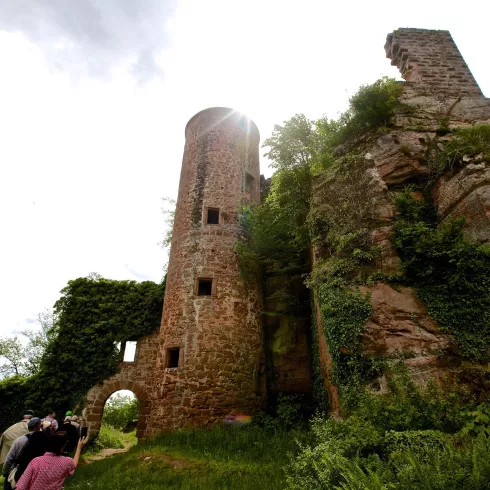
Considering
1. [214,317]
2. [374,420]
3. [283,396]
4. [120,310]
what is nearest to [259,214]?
[214,317]

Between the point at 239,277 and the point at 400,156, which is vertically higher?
the point at 400,156

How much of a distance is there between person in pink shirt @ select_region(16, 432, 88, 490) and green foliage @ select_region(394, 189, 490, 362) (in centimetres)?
612

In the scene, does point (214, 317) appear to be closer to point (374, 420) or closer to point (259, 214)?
point (259, 214)

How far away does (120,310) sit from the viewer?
14.1m

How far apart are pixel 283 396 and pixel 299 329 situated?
2295 millimetres

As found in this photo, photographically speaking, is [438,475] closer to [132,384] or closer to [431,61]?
[132,384]

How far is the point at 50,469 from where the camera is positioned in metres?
3.23

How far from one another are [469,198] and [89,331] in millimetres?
13659

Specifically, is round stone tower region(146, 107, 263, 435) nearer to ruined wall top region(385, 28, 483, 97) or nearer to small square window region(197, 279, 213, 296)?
small square window region(197, 279, 213, 296)

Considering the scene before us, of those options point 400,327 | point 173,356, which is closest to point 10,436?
point 173,356

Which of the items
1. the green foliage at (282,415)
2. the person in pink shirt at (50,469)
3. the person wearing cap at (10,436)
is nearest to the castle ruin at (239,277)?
the green foliage at (282,415)

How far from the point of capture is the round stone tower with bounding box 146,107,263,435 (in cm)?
986

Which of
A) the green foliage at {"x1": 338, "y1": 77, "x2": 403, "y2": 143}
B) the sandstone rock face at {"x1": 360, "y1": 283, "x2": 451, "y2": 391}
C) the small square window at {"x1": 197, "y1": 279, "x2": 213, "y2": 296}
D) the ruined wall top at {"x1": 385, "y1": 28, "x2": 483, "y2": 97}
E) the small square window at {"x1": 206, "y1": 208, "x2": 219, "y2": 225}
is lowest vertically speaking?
the sandstone rock face at {"x1": 360, "y1": 283, "x2": 451, "y2": 391}

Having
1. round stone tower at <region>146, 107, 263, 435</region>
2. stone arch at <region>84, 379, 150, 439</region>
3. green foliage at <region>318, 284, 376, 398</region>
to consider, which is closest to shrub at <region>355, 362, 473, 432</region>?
green foliage at <region>318, 284, 376, 398</region>
